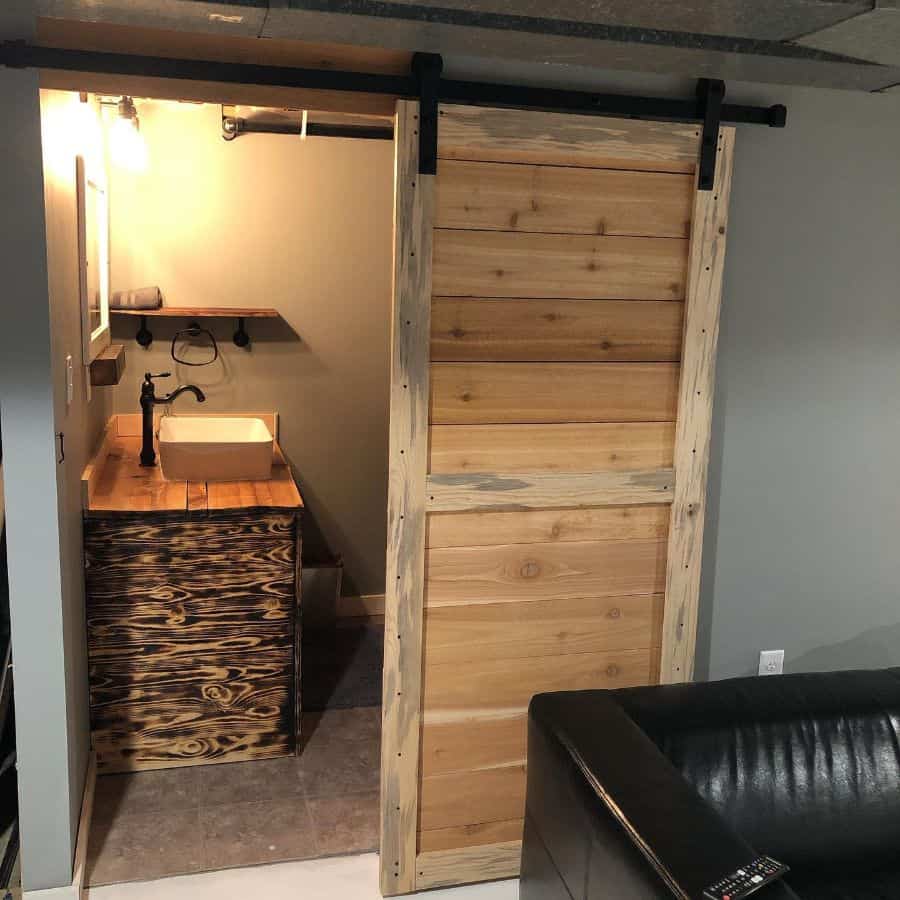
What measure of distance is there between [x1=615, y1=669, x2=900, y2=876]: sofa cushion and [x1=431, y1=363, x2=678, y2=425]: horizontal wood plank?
2.52 feet

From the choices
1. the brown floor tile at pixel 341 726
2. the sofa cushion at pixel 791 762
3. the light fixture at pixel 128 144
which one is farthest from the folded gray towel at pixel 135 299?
the sofa cushion at pixel 791 762

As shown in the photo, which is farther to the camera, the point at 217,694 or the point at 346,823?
the point at 217,694

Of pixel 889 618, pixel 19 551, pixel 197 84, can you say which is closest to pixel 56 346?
pixel 19 551

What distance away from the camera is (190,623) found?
3.22 m

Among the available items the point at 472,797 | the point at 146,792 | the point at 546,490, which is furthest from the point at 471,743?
the point at 146,792

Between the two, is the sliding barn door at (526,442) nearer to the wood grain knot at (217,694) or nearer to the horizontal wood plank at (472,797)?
the horizontal wood plank at (472,797)

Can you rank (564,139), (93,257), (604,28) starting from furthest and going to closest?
(93,257) < (564,139) < (604,28)

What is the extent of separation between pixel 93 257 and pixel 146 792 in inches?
72.0

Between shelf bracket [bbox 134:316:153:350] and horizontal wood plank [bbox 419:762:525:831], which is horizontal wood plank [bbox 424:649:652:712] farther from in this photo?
shelf bracket [bbox 134:316:153:350]

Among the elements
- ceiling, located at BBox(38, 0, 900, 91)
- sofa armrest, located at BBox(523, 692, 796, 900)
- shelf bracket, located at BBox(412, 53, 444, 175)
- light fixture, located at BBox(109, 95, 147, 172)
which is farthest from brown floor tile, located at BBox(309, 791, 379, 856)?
light fixture, located at BBox(109, 95, 147, 172)

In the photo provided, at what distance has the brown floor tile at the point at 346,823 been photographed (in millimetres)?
2893

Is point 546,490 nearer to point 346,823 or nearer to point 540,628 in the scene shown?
point 540,628

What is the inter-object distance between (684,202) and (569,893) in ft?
5.55

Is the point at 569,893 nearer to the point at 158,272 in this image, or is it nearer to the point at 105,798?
the point at 105,798
